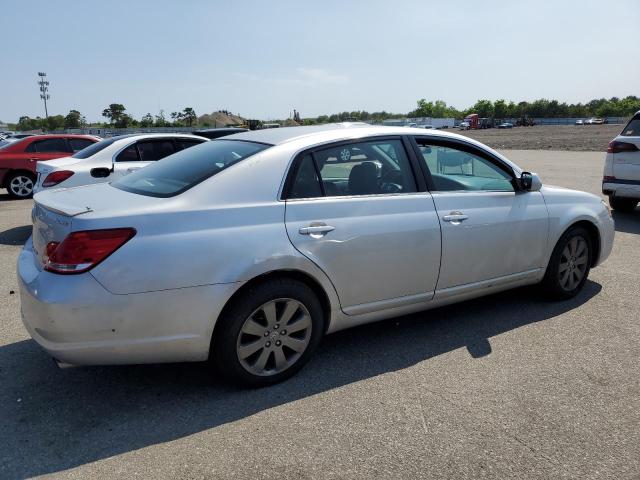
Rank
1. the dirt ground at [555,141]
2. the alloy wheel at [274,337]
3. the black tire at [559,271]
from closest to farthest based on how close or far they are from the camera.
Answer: the alloy wheel at [274,337] → the black tire at [559,271] → the dirt ground at [555,141]

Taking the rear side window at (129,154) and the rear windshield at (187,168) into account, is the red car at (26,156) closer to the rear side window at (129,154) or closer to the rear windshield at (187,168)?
the rear side window at (129,154)

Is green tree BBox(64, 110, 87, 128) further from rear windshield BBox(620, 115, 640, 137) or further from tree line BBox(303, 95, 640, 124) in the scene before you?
rear windshield BBox(620, 115, 640, 137)

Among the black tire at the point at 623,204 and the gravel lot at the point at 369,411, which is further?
the black tire at the point at 623,204

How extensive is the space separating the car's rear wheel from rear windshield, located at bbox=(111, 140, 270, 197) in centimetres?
1020

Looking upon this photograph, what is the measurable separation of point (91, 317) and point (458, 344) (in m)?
2.54

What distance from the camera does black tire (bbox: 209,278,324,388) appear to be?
308cm

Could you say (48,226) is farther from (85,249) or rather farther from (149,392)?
(149,392)

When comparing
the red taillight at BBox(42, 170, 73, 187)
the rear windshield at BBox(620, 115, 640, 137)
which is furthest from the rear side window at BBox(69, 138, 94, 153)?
the rear windshield at BBox(620, 115, 640, 137)

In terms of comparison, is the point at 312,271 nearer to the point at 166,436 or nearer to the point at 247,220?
the point at 247,220

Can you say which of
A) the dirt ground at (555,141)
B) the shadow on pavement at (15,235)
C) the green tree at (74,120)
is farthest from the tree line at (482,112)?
the shadow on pavement at (15,235)

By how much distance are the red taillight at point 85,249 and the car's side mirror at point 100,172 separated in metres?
5.33

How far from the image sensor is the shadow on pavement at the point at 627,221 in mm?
8042

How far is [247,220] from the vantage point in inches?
123

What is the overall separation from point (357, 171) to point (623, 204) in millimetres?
7788
